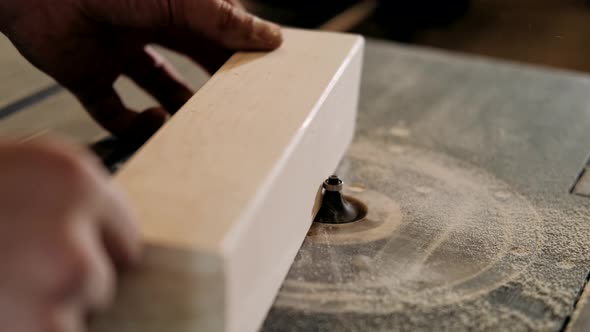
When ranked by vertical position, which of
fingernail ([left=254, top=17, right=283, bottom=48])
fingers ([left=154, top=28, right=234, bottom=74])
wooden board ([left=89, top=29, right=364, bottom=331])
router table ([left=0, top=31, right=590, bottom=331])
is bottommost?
router table ([left=0, top=31, right=590, bottom=331])

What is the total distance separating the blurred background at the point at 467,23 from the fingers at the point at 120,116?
125 cm

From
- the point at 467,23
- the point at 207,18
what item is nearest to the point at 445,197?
the point at 207,18

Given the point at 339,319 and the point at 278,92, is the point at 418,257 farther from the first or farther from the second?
the point at 278,92

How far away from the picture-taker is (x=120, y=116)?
1.21 m

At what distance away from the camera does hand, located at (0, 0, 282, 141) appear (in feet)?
3.48

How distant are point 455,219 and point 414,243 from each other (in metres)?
0.11

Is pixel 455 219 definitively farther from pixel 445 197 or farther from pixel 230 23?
pixel 230 23

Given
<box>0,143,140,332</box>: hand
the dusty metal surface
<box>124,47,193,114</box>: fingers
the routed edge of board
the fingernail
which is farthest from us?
<box>124,47,193,114</box>: fingers

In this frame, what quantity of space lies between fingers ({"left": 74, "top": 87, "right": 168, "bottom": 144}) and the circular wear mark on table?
15.0 inches

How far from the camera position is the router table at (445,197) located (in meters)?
A: 0.77

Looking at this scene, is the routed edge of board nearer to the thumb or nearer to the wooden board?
the wooden board

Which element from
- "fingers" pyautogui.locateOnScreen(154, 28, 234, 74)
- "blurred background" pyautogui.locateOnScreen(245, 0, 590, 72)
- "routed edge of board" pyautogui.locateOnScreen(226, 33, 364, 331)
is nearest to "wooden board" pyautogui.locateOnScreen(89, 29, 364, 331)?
"routed edge of board" pyautogui.locateOnScreen(226, 33, 364, 331)

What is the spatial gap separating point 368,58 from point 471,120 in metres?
0.44

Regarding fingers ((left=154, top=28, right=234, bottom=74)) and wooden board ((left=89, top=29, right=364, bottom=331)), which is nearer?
wooden board ((left=89, top=29, right=364, bottom=331))
